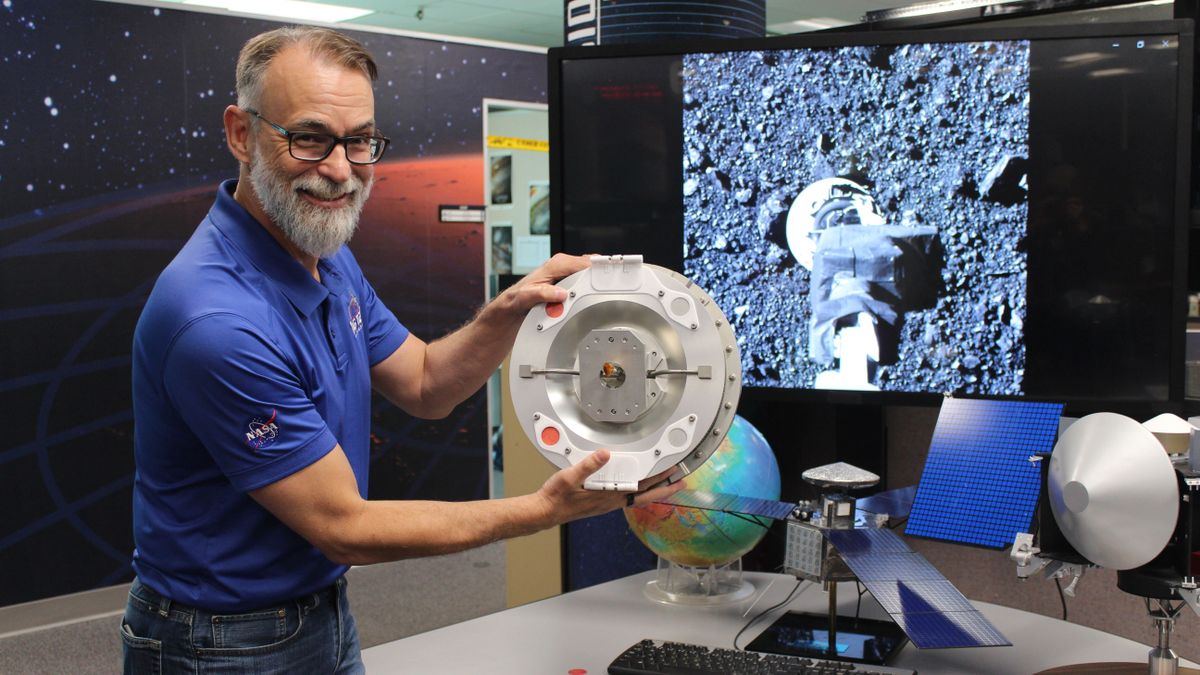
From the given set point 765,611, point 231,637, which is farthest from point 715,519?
point 231,637

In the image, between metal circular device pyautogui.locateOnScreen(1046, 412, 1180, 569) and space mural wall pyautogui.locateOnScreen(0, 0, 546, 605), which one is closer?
metal circular device pyautogui.locateOnScreen(1046, 412, 1180, 569)

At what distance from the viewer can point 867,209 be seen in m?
2.00

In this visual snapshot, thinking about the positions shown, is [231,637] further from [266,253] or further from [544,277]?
[544,277]

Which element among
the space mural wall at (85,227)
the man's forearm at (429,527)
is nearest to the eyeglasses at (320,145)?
the man's forearm at (429,527)

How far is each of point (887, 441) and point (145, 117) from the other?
322cm

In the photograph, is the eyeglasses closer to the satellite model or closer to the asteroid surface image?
the satellite model

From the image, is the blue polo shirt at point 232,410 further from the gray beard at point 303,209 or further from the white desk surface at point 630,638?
the white desk surface at point 630,638

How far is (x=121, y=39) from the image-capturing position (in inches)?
164

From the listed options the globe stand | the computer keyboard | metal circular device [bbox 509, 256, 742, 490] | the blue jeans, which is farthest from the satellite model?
the globe stand

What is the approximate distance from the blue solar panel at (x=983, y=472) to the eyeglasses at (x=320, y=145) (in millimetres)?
916

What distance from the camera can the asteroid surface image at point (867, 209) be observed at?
1938 mm

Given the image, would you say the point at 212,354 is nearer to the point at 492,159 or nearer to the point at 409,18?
the point at 492,159

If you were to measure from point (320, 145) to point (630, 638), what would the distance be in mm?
857

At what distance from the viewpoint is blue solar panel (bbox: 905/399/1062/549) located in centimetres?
154
